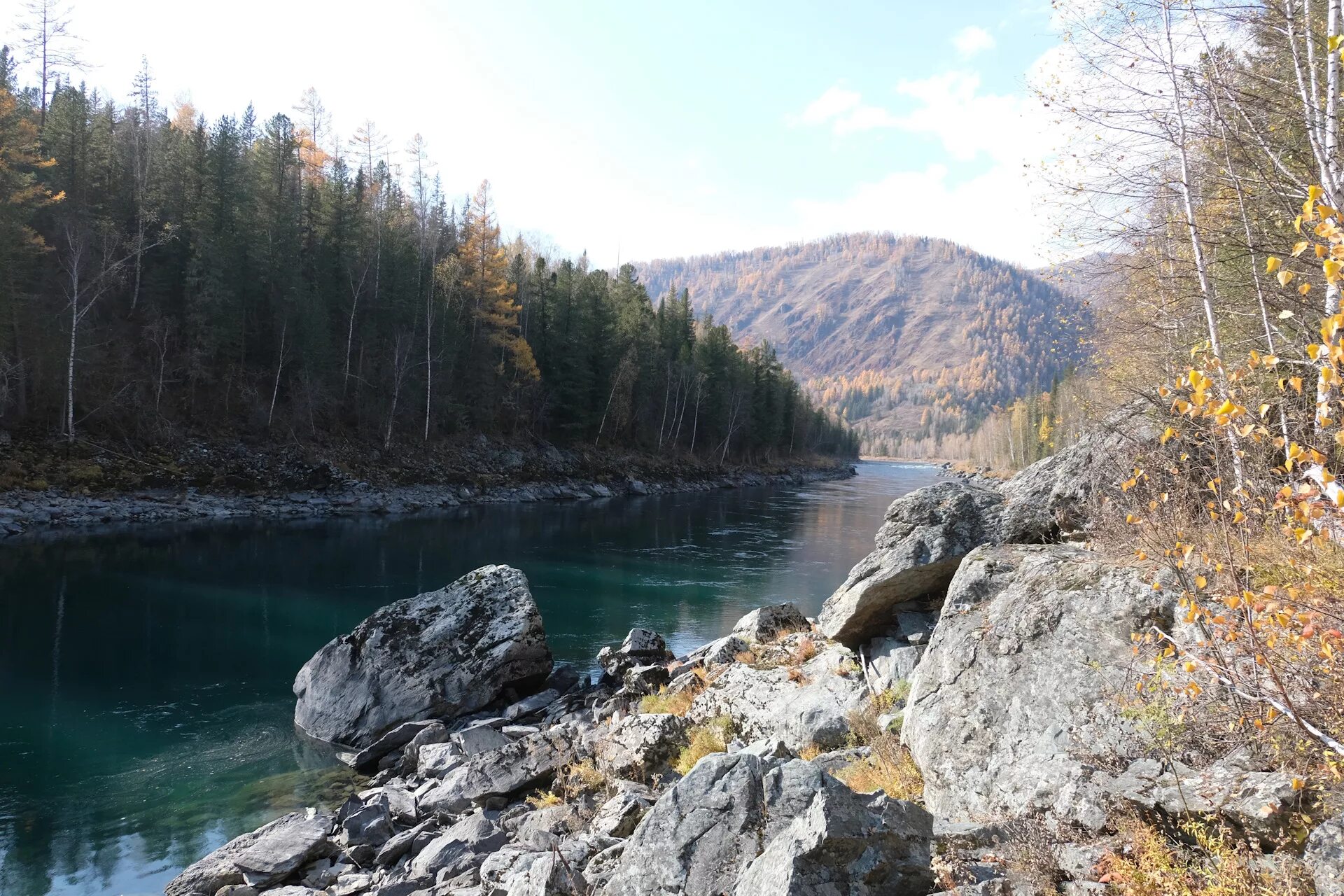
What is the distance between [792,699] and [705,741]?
54.9 inches

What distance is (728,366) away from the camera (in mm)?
87438

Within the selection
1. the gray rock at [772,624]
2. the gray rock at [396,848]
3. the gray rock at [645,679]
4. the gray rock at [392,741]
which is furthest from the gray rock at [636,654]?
the gray rock at [396,848]

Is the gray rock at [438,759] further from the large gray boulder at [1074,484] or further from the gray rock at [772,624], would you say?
the large gray boulder at [1074,484]

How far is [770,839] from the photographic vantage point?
5.18 metres

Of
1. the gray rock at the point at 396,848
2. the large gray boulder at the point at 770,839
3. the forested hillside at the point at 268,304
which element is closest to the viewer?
the large gray boulder at the point at 770,839

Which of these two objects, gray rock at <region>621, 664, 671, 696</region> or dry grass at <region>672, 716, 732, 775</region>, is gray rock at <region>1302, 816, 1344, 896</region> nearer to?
dry grass at <region>672, 716, 732, 775</region>

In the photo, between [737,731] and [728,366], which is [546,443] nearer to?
[728,366]

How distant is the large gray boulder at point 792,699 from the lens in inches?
362

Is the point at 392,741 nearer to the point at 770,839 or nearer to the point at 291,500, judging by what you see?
the point at 770,839

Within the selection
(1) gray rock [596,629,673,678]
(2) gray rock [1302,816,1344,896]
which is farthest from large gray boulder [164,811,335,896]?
(2) gray rock [1302,816,1344,896]

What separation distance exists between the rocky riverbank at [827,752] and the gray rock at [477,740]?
0.06m

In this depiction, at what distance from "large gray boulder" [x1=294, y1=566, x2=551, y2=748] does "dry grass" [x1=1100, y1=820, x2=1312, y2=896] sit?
1267 cm

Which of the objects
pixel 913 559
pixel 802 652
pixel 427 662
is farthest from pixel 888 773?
pixel 427 662

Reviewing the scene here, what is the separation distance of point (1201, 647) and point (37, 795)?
15036 millimetres
